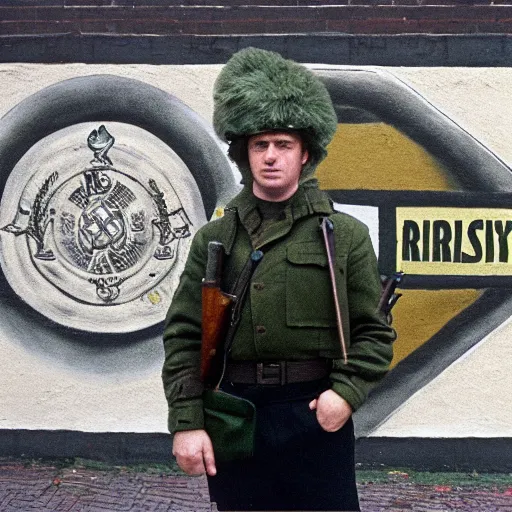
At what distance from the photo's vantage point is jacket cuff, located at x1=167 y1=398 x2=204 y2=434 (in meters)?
2.78

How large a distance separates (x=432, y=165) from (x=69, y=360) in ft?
7.18

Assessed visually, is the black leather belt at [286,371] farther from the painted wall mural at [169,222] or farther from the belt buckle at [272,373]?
the painted wall mural at [169,222]

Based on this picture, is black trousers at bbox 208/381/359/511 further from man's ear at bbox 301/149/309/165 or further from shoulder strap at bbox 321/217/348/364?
man's ear at bbox 301/149/309/165

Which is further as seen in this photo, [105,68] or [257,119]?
[105,68]

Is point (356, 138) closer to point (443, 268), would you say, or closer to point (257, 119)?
point (443, 268)

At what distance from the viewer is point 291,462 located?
2.79 metres

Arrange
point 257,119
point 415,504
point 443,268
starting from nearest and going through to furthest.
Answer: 1. point 257,119
2. point 415,504
3. point 443,268

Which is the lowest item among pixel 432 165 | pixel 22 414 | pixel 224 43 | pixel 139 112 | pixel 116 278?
pixel 22 414

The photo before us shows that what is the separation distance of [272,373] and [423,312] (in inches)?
97.5

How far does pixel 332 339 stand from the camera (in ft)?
9.06

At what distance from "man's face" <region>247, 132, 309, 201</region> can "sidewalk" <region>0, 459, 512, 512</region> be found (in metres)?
2.29

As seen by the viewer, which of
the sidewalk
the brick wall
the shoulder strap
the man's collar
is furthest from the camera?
the brick wall

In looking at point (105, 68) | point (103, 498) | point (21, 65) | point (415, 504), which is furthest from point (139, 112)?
point (415, 504)

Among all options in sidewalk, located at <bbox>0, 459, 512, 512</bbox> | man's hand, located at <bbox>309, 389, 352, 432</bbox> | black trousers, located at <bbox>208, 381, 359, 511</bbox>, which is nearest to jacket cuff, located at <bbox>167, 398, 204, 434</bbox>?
black trousers, located at <bbox>208, 381, 359, 511</bbox>
